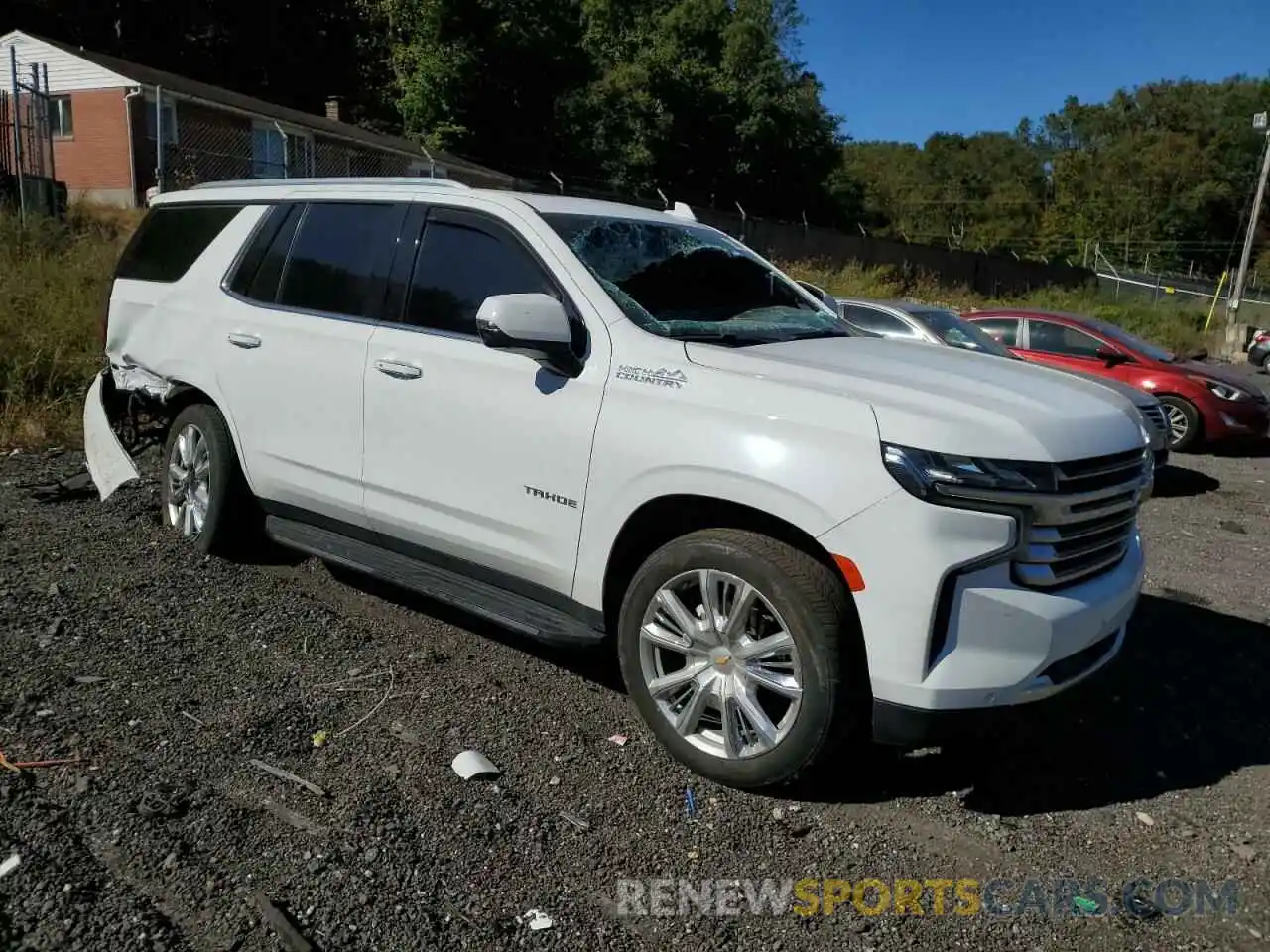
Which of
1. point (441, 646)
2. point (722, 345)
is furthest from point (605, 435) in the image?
point (441, 646)

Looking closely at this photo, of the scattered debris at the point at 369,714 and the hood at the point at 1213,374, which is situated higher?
the hood at the point at 1213,374

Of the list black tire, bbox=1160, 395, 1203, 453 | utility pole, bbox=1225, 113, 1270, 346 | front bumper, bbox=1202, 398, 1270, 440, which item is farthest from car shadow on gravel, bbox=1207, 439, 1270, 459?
utility pole, bbox=1225, 113, 1270, 346

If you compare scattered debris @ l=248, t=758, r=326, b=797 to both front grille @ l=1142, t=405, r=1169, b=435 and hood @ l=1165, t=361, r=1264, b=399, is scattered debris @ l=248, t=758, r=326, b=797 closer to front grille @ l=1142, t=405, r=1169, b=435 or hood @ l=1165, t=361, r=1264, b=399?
front grille @ l=1142, t=405, r=1169, b=435

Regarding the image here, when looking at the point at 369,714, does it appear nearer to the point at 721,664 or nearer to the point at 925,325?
the point at 721,664

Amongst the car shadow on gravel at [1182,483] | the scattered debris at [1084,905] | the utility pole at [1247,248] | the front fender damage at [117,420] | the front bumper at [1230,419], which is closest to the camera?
the scattered debris at [1084,905]

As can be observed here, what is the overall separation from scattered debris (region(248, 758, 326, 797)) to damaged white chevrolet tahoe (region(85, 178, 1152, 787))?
864 mm

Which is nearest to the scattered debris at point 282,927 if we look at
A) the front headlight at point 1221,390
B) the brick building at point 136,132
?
the front headlight at point 1221,390

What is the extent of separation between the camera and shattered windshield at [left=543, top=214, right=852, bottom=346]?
3.76 meters

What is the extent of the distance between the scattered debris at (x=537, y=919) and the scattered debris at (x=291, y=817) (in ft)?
2.34

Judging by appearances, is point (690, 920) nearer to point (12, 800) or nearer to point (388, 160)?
point (12, 800)

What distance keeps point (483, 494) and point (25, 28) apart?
41.2 m

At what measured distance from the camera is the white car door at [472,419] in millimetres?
3594

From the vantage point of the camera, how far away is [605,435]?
11.3 ft

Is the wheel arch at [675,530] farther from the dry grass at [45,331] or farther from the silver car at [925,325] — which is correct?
the silver car at [925,325]
